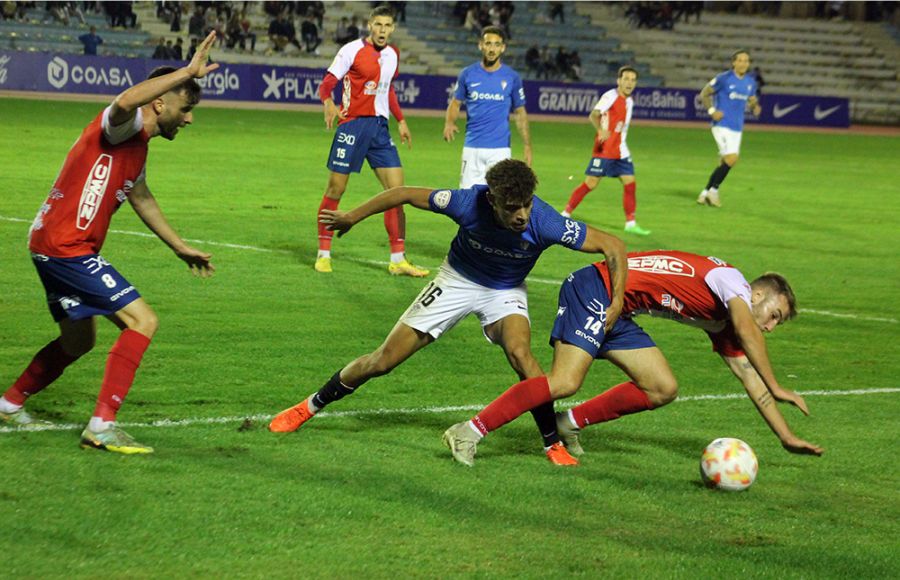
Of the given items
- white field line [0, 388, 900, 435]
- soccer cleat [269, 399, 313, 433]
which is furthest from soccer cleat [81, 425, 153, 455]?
soccer cleat [269, 399, 313, 433]

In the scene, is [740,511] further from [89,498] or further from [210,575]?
[89,498]

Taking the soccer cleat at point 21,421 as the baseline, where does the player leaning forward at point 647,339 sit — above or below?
above

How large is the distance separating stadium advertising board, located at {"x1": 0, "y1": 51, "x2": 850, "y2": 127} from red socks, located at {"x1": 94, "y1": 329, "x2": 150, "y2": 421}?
28.5 meters

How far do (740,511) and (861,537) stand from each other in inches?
22.6

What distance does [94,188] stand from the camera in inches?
253

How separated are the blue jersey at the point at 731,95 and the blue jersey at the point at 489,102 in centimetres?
830

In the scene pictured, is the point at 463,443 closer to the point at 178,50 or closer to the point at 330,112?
the point at 330,112

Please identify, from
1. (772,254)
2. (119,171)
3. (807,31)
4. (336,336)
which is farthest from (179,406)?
(807,31)

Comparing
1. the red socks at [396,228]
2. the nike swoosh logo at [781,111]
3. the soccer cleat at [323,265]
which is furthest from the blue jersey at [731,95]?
the nike swoosh logo at [781,111]

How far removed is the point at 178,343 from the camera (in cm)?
922

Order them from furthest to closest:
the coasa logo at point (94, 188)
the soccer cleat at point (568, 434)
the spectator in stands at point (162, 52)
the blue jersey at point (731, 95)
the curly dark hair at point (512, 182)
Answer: the spectator in stands at point (162, 52) → the blue jersey at point (731, 95) → the soccer cleat at point (568, 434) → the coasa logo at point (94, 188) → the curly dark hair at point (512, 182)

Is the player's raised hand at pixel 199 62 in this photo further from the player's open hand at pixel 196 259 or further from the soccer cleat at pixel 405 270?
the soccer cleat at pixel 405 270

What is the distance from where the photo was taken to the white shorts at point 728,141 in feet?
68.6

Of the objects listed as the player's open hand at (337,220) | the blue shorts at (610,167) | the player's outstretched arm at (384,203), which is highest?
the player's outstretched arm at (384,203)
